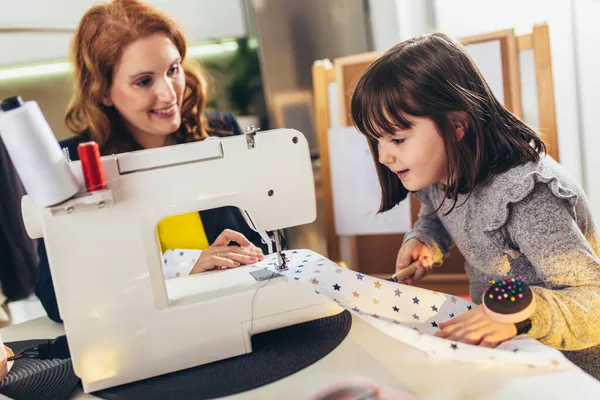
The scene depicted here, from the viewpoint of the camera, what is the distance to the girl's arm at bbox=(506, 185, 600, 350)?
2.51 ft

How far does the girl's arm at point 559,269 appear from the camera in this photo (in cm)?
77

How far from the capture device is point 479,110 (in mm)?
932

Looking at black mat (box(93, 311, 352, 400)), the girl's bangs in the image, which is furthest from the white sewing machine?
the girl's bangs

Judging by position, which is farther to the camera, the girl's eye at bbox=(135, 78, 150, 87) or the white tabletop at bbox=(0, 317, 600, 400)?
the girl's eye at bbox=(135, 78, 150, 87)

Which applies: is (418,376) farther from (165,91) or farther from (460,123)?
(165,91)

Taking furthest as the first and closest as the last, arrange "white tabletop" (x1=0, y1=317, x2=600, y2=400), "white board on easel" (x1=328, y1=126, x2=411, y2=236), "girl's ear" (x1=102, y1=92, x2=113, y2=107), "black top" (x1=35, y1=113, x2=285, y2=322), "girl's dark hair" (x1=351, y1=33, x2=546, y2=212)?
"white board on easel" (x1=328, y1=126, x2=411, y2=236)
"girl's ear" (x1=102, y1=92, x2=113, y2=107)
"black top" (x1=35, y1=113, x2=285, y2=322)
"girl's dark hair" (x1=351, y1=33, x2=546, y2=212)
"white tabletop" (x1=0, y1=317, x2=600, y2=400)

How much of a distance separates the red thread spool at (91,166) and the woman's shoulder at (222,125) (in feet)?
2.79

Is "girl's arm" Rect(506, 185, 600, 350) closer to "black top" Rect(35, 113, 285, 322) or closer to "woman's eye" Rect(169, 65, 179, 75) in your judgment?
"black top" Rect(35, 113, 285, 322)

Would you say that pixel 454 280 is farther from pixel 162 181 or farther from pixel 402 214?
pixel 162 181

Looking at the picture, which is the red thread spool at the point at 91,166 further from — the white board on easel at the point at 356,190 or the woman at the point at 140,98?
the white board on easel at the point at 356,190

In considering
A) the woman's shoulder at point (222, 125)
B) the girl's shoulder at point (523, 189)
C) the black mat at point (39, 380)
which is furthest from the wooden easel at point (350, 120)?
the black mat at point (39, 380)

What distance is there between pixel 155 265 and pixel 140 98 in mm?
661

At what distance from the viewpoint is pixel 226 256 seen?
3.40 feet

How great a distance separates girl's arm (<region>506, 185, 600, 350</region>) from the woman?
574 millimetres
